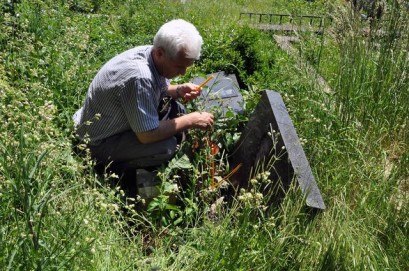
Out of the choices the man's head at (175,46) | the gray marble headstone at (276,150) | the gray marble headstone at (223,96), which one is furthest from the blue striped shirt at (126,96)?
the gray marble headstone at (276,150)

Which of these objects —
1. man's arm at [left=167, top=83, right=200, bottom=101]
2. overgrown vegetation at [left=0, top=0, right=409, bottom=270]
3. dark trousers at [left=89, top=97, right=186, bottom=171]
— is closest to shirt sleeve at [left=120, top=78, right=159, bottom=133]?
dark trousers at [left=89, top=97, right=186, bottom=171]

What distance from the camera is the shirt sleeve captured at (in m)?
3.46

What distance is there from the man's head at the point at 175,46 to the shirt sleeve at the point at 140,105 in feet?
0.79

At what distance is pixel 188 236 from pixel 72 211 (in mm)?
741

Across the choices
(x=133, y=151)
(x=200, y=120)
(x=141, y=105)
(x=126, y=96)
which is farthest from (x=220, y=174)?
(x=126, y=96)

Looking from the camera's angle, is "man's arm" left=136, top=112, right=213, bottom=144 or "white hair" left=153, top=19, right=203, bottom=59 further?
"man's arm" left=136, top=112, right=213, bottom=144

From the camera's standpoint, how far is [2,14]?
17.7 feet

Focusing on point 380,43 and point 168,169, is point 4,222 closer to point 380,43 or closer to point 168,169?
point 168,169

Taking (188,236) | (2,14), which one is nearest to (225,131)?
(188,236)

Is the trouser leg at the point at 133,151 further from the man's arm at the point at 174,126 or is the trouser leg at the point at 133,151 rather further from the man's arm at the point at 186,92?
the man's arm at the point at 186,92

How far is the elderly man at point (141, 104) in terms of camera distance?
3488mm

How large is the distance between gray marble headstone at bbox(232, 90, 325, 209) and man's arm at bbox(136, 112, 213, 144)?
39 centimetres

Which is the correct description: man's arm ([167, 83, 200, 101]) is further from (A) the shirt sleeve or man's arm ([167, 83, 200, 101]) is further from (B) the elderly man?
(A) the shirt sleeve

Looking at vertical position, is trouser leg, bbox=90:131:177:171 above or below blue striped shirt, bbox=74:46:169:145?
below
